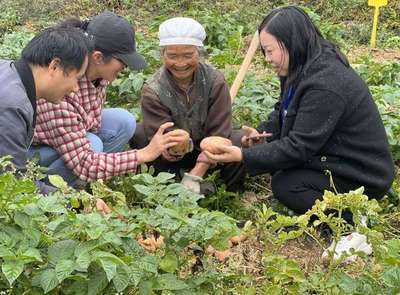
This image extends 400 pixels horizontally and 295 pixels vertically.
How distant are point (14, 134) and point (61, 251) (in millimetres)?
855

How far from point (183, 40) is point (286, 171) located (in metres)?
0.82

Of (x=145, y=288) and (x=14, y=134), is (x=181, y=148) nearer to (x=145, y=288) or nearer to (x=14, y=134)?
(x=14, y=134)

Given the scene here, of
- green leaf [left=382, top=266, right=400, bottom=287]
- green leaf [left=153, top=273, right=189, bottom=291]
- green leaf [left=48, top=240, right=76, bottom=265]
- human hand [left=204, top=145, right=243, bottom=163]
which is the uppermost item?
green leaf [left=48, top=240, right=76, bottom=265]

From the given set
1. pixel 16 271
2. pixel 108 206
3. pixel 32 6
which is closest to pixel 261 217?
pixel 108 206

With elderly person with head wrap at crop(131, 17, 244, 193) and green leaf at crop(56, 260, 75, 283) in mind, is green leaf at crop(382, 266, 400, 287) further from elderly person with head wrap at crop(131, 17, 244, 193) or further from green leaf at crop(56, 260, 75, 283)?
elderly person with head wrap at crop(131, 17, 244, 193)

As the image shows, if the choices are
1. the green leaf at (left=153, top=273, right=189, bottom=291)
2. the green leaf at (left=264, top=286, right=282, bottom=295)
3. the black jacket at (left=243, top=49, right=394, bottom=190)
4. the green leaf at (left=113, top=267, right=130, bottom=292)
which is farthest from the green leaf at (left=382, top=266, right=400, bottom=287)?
the black jacket at (left=243, top=49, right=394, bottom=190)

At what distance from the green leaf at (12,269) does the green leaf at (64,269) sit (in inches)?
3.9

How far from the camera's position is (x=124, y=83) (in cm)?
489

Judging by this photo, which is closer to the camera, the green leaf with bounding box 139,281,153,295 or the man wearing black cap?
the green leaf with bounding box 139,281,153,295

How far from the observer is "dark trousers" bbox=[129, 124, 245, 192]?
12.4 ft

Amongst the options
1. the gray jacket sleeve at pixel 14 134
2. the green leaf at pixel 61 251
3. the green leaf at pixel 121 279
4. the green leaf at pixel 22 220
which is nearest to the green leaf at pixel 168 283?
the green leaf at pixel 121 279

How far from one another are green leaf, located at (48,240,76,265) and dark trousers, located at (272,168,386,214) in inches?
65.6

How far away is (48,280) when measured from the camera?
5.92 feet

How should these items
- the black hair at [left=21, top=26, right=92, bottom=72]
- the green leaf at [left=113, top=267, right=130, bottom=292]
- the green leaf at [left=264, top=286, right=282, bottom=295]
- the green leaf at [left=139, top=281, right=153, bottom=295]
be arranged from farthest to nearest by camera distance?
the black hair at [left=21, top=26, right=92, bottom=72], the green leaf at [left=264, top=286, right=282, bottom=295], the green leaf at [left=139, top=281, right=153, bottom=295], the green leaf at [left=113, top=267, right=130, bottom=292]
